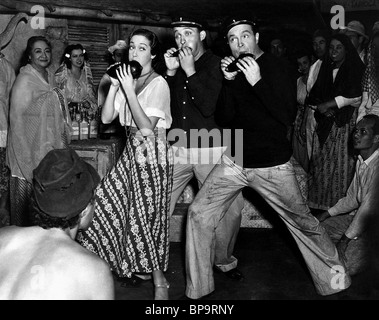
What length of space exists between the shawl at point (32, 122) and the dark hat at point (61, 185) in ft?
10.1

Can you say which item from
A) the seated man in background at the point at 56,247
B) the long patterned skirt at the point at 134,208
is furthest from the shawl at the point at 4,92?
the seated man in background at the point at 56,247

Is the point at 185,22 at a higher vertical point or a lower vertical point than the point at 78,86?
higher

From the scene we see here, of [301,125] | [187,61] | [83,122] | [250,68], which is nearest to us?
[250,68]

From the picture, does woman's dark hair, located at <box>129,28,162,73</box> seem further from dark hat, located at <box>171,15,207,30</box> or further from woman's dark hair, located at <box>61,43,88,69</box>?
woman's dark hair, located at <box>61,43,88,69</box>

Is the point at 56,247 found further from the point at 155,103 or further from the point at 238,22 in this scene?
the point at 238,22

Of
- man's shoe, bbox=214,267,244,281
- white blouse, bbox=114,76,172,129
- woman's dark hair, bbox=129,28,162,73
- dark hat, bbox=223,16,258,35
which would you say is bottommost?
man's shoe, bbox=214,267,244,281

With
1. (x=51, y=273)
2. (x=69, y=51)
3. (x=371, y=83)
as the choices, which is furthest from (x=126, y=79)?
(x=69, y=51)

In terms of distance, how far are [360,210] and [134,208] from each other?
180 centimetres

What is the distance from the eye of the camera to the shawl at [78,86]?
6969 mm

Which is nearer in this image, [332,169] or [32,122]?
[32,122]

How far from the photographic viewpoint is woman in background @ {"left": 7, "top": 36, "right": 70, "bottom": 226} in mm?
5340

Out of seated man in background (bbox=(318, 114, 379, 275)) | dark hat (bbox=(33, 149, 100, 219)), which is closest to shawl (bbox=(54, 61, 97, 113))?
seated man in background (bbox=(318, 114, 379, 275))

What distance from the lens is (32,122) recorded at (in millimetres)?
5340

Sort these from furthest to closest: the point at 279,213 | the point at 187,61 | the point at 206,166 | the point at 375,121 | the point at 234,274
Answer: the point at 375,121, the point at 234,274, the point at 206,166, the point at 187,61, the point at 279,213
